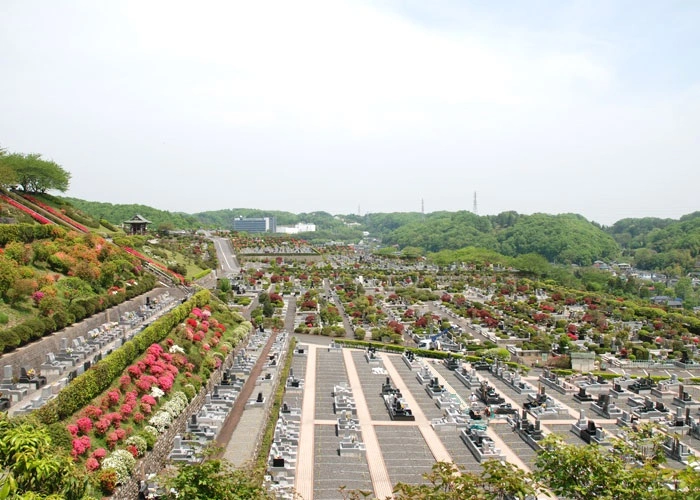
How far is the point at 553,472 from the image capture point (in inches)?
437

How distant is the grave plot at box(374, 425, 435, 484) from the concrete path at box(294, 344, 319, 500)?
9.85 ft

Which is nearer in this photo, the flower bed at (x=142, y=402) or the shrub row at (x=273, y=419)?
the flower bed at (x=142, y=402)

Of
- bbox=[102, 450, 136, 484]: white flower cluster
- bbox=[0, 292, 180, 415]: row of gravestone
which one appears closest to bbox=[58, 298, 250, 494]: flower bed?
bbox=[102, 450, 136, 484]: white flower cluster

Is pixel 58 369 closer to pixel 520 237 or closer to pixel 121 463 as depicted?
pixel 121 463

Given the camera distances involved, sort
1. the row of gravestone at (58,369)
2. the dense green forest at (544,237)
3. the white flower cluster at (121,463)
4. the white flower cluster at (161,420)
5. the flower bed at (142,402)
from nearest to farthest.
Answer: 1. the white flower cluster at (121,463)
2. the flower bed at (142,402)
3. the row of gravestone at (58,369)
4. the white flower cluster at (161,420)
5. the dense green forest at (544,237)

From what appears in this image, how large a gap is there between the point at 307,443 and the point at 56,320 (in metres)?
13.1

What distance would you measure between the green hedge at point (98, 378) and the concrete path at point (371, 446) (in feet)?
35.0

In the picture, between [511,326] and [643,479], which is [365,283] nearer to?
[511,326]

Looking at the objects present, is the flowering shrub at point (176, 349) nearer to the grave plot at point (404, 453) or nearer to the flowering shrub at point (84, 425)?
the flowering shrub at point (84, 425)

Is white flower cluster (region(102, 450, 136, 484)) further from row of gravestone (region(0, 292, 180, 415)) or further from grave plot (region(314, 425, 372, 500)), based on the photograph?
grave plot (region(314, 425, 372, 500))

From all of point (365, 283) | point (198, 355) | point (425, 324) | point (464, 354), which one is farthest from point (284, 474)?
point (365, 283)

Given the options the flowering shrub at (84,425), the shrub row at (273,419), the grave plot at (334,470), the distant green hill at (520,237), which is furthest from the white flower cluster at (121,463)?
the distant green hill at (520,237)

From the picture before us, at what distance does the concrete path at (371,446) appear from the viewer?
19544 millimetres

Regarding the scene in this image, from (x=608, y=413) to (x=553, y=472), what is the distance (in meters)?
19.5
